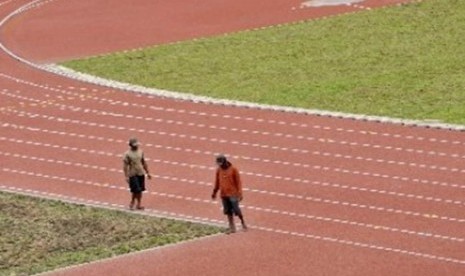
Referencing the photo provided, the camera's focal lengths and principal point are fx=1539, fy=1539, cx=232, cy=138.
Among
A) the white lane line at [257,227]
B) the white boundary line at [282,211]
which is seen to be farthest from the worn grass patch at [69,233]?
the white boundary line at [282,211]

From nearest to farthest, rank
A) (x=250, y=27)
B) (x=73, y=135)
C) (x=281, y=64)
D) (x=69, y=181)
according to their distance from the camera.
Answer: (x=69, y=181) < (x=73, y=135) < (x=281, y=64) < (x=250, y=27)

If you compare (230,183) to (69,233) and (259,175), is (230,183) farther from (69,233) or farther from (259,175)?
(259,175)

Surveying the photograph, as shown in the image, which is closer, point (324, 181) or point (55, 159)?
point (324, 181)

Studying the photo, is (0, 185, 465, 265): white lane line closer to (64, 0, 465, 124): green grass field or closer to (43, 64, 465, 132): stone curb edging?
(43, 64, 465, 132): stone curb edging

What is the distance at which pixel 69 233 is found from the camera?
23.2 m

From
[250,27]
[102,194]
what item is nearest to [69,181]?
[102,194]

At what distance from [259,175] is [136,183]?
268 centimetres

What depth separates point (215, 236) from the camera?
22609 millimetres

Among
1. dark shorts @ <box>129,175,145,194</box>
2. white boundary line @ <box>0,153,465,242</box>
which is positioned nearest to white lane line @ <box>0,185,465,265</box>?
dark shorts @ <box>129,175,145,194</box>

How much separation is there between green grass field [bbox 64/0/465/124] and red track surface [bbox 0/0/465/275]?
1489 millimetres

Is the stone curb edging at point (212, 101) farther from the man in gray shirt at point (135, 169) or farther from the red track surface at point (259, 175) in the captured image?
the man in gray shirt at point (135, 169)

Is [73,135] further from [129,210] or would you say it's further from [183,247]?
[183,247]

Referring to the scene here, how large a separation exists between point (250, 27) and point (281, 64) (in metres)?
5.03

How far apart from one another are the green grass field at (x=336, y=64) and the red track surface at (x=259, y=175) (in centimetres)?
149
